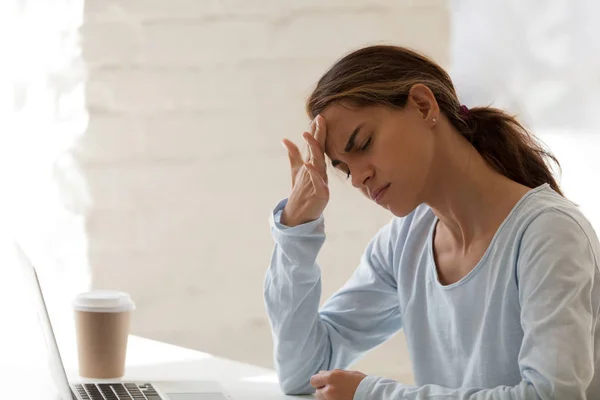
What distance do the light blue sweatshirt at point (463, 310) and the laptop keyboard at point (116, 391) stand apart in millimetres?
191

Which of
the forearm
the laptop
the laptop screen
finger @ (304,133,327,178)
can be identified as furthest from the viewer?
the forearm

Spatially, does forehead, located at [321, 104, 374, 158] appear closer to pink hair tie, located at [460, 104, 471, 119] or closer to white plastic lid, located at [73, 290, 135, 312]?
pink hair tie, located at [460, 104, 471, 119]

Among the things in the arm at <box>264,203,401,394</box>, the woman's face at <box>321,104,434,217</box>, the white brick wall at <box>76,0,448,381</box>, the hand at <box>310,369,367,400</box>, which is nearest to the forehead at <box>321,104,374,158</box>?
the woman's face at <box>321,104,434,217</box>

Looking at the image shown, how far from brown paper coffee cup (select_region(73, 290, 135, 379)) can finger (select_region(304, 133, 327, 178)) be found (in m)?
0.33

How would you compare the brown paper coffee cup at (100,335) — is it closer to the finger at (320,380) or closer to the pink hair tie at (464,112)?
the finger at (320,380)

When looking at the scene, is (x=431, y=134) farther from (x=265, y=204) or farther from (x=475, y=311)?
(x=265, y=204)

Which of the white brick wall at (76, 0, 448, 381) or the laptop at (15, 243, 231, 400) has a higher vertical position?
the white brick wall at (76, 0, 448, 381)

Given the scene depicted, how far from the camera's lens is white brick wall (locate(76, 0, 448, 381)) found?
1.87m

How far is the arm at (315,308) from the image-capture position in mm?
1232

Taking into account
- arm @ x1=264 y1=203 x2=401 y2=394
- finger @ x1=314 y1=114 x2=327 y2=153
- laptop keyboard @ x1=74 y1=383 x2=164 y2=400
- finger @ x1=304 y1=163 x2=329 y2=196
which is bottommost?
laptop keyboard @ x1=74 y1=383 x2=164 y2=400

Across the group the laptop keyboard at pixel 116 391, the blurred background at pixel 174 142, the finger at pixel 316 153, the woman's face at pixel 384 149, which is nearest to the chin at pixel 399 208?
the woman's face at pixel 384 149

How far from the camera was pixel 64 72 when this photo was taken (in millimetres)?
1864

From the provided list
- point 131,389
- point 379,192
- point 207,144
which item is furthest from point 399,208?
point 207,144

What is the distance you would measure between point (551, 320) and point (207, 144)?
1.10 meters
